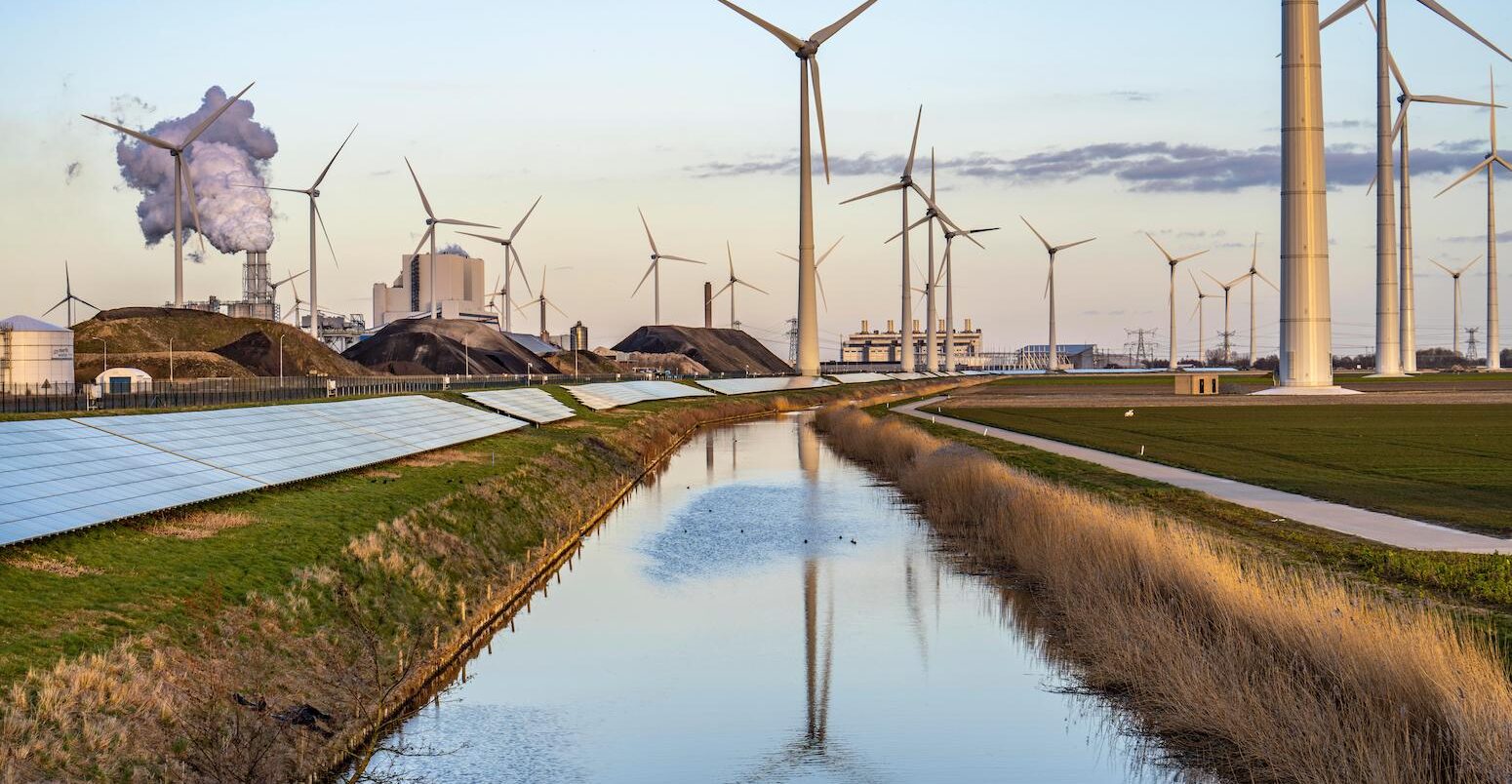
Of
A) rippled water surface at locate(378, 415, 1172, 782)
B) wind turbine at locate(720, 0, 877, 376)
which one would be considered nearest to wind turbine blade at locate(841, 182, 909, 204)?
wind turbine at locate(720, 0, 877, 376)

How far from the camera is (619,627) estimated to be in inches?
1100

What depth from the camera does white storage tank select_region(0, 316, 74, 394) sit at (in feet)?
306

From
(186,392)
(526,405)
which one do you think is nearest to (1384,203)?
(526,405)

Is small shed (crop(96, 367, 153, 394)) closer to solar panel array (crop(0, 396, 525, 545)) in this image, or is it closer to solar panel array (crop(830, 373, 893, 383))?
solar panel array (crop(0, 396, 525, 545))

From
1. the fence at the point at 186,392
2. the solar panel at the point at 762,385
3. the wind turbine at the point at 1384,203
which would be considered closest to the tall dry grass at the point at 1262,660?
the fence at the point at 186,392

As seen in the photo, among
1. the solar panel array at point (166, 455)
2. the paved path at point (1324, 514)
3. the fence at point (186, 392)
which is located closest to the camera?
the solar panel array at point (166, 455)

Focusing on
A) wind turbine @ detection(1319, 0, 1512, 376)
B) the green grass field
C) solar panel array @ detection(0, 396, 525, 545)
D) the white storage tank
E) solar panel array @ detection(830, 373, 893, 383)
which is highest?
wind turbine @ detection(1319, 0, 1512, 376)

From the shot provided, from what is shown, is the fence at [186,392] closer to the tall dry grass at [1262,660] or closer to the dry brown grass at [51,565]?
the dry brown grass at [51,565]

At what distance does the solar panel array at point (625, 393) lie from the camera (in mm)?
98938

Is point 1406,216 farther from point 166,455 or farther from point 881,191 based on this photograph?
point 166,455

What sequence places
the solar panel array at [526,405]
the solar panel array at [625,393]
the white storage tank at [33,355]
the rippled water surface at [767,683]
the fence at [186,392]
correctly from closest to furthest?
1. the rippled water surface at [767,683]
2. the fence at [186,392]
3. the solar panel array at [526,405]
4. the white storage tank at [33,355]
5. the solar panel array at [625,393]

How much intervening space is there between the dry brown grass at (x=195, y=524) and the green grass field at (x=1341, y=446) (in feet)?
93.4

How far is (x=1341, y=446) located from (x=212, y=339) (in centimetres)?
14724

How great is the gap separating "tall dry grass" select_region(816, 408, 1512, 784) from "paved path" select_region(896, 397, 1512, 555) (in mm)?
4552
